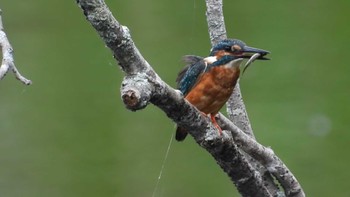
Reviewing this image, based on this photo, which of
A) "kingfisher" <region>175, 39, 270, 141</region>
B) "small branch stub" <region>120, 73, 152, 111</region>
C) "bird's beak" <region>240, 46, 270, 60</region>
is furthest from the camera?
"kingfisher" <region>175, 39, 270, 141</region>

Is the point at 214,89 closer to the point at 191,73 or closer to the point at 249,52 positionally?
the point at 191,73

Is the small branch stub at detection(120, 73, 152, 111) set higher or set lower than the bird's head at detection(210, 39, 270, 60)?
lower

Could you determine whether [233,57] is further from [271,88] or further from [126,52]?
[271,88]

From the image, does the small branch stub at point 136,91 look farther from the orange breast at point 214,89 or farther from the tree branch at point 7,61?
the orange breast at point 214,89

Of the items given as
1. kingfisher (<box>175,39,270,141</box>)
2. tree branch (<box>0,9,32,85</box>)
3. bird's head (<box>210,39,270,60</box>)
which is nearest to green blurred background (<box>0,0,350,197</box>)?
kingfisher (<box>175,39,270,141</box>)

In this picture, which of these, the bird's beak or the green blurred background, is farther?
the green blurred background

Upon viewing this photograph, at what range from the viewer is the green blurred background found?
3230mm

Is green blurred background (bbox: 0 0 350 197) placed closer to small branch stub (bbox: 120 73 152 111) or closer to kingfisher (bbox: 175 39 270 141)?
kingfisher (bbox: 175 39 270 141)

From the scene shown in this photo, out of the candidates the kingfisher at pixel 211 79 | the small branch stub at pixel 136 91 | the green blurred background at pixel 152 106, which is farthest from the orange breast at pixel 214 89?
the green blurred background at pixel 152 106

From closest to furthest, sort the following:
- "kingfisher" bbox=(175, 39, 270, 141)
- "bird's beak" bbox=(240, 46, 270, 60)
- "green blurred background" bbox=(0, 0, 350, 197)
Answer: "bird's beak" bbox=(240, 46, 270, 60)
"kingfisher" bbox=(175, 39, 270, 141)
"green blurred background" bbox=(0, 0, 350, 197)

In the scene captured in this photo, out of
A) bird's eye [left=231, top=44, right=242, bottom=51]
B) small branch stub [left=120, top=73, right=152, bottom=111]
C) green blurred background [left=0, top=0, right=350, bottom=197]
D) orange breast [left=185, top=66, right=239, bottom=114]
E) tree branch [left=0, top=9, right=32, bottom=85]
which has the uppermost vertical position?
green blurred background [left=0, top=0, right=350, bottom=197]

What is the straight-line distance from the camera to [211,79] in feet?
6.54

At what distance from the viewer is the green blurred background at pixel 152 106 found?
127 inches

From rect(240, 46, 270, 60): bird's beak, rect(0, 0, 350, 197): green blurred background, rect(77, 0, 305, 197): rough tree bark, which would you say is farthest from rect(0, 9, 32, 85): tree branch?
rect(0, 0, 350, 197): green blurred background
